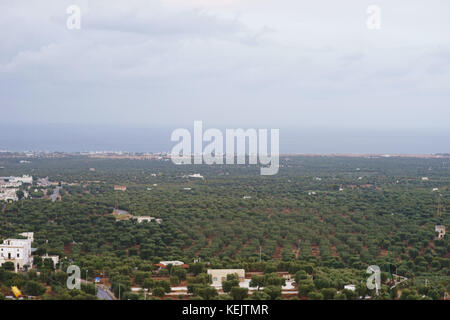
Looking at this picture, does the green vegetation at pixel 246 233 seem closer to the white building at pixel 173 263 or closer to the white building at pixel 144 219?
the white building at pixel 173 263

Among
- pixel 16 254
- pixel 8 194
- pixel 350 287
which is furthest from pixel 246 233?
pixel 8 194

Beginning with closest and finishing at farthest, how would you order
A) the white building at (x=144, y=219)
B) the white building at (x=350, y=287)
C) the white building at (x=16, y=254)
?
the white building at (x=350, y=287), the white building at (x=16, y=254), the white building at (x=144, y=219)

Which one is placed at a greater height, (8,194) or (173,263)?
(8,194)

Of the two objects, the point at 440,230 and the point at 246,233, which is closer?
the point at 246,233

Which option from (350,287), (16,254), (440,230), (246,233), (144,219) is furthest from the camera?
(144,219)

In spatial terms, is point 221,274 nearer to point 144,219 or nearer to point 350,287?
point 350,287

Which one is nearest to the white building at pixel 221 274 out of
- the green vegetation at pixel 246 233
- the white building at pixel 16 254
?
the green vegetation at pixel 246 233

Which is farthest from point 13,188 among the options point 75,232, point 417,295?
point 417,295

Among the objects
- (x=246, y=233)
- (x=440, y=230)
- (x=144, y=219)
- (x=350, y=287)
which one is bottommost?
(x=350, y=287)

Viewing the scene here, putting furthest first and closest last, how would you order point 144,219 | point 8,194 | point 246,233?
1. point 8,194
2. point 144,219
3. point 246,233

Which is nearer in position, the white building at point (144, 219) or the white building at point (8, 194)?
the white building at point (144, 219)
